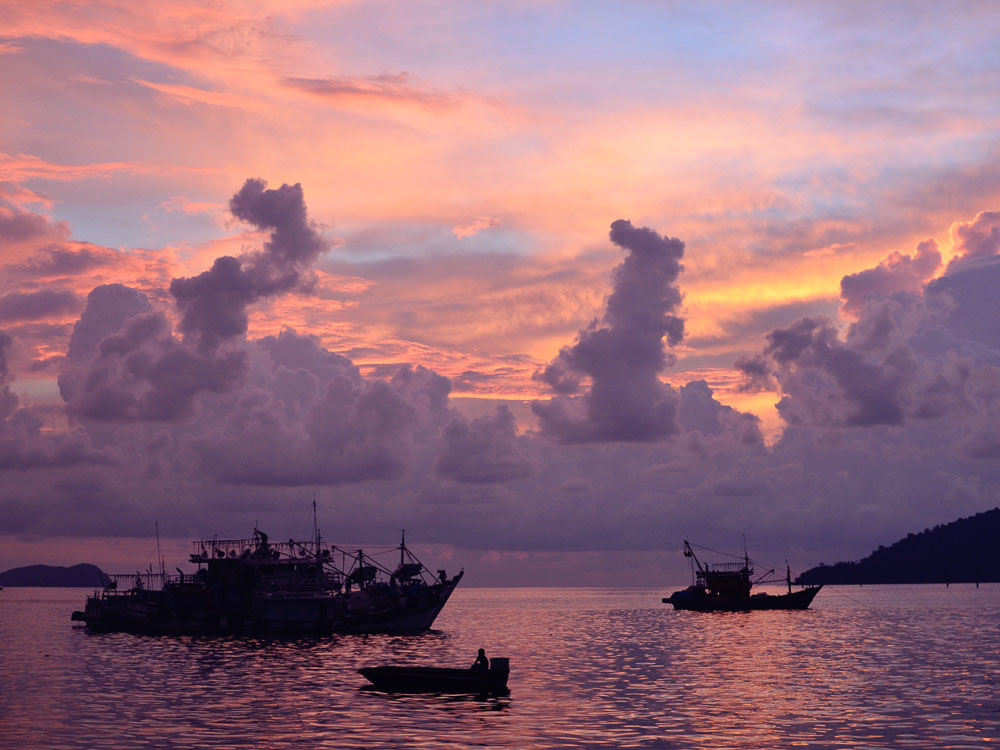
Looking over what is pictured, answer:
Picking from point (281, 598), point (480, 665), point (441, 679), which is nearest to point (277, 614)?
point (281, 598)

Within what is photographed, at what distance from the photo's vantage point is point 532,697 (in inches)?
3115

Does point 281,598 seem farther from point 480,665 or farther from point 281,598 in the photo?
point 480,665

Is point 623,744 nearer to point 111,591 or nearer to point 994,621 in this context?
point 111,591

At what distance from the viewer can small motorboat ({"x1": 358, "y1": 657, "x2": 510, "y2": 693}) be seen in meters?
76.6

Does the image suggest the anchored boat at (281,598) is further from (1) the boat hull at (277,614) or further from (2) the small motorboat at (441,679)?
(2) the small motorboat at (441,679)

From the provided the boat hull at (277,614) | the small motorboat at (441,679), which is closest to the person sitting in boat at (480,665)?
the small motorboat at (441,679)

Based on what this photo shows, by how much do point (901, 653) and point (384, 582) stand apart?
74041 mm

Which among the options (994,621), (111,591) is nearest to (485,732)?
(111,591)

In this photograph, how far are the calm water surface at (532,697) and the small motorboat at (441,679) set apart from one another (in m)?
0.93

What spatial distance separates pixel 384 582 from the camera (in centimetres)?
16075

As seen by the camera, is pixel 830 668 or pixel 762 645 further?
pixel 762 645

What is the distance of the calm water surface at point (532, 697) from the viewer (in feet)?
197

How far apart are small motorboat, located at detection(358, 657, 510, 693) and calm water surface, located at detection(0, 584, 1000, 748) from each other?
934 mm

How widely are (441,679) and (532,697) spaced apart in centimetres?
691
